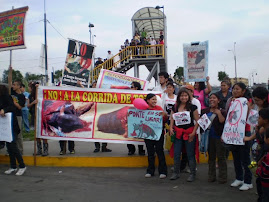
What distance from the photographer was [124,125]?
21.7ft

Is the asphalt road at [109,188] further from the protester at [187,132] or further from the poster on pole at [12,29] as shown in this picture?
the poster on pole at [12,29]

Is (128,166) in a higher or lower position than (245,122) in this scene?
lower

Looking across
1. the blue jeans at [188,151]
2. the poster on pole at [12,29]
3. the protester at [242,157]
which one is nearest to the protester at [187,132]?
the blue jeans at [188,151]

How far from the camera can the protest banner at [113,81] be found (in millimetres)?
7242

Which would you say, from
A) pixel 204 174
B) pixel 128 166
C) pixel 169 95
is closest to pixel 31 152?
pixel 128 166

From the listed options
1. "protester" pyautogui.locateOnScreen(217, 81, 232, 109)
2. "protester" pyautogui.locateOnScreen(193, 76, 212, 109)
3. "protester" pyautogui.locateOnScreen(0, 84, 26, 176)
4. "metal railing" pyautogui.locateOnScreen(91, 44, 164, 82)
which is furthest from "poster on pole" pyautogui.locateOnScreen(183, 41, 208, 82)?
"metal railing" pyautogui.locateOnScreen(91, 44, 164, 82)

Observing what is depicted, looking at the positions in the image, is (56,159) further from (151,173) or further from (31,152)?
(151,173)

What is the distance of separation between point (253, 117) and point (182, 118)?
50.8 inches

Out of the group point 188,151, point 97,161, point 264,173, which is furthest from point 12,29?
point 264,173

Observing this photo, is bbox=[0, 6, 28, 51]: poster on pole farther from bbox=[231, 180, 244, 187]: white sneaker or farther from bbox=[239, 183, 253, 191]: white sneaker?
bbox=[239, 183, 253, 191]: white sneaker

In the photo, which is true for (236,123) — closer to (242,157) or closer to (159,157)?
(242,157)

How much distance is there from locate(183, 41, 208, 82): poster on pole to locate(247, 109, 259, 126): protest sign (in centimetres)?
221

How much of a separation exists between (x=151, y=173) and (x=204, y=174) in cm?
109

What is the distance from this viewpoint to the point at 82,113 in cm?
671
